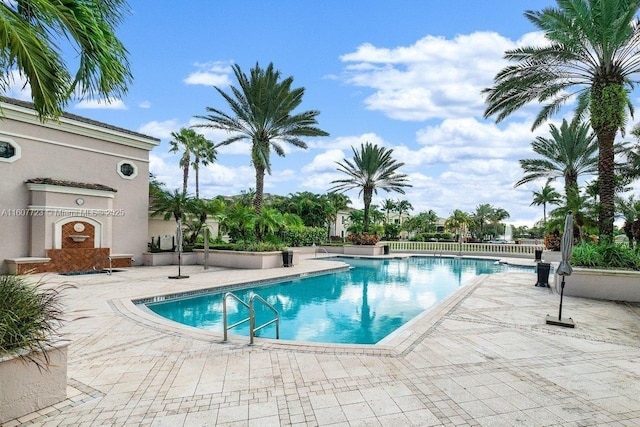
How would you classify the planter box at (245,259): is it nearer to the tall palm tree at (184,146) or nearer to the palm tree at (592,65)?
the palm tree at (592,65)

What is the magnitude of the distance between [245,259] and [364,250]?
12.9m

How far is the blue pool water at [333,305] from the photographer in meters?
8.71

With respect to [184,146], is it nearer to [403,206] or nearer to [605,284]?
[605,284]

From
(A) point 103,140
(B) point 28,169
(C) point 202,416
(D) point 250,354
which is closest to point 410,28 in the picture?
(D) point 250,354

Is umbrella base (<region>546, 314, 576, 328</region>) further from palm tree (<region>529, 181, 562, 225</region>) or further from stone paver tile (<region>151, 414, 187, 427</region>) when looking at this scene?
palm tree (<region>529, 181, 562, 225</region>)

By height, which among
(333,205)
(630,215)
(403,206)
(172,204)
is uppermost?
(403,206)

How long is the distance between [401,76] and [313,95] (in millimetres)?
6525

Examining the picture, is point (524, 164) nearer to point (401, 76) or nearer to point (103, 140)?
point (401, 76)

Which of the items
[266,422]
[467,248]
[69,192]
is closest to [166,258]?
[69,192]

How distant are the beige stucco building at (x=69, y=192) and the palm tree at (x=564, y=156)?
959 inches

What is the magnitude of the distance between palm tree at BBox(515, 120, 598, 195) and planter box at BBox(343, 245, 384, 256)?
11892mm

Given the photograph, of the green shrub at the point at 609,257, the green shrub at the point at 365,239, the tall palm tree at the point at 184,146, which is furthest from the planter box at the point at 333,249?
the green shrub at the point at 609,257

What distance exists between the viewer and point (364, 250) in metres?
28.6

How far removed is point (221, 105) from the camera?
64.3ft
